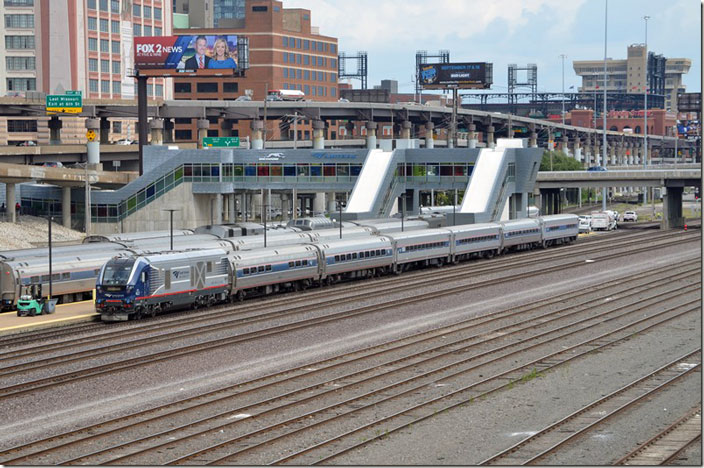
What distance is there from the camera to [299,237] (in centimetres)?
6925

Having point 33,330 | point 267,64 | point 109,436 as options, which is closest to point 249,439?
point 109,436

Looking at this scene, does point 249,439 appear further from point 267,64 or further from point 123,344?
point 267,64

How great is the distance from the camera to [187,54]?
117500 millimetres

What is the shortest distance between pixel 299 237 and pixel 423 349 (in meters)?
29.4

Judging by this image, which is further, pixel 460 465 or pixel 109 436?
pixel 109 436

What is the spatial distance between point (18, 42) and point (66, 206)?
4773 cm

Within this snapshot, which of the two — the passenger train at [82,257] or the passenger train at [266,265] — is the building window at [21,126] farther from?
the passenger train at [82,257]

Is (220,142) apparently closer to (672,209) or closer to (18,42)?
(18,42)

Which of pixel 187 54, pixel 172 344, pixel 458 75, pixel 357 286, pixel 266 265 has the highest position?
pixel 458 75

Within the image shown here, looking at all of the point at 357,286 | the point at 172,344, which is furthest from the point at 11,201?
the point at 172,344

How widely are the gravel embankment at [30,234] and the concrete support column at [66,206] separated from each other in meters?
0.94

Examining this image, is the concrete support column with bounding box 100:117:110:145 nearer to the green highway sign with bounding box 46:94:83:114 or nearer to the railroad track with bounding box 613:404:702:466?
the green highway sign with bounding box 46:94:83:114

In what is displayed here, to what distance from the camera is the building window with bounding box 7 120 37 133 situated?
471 ft

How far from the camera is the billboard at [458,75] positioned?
157m
